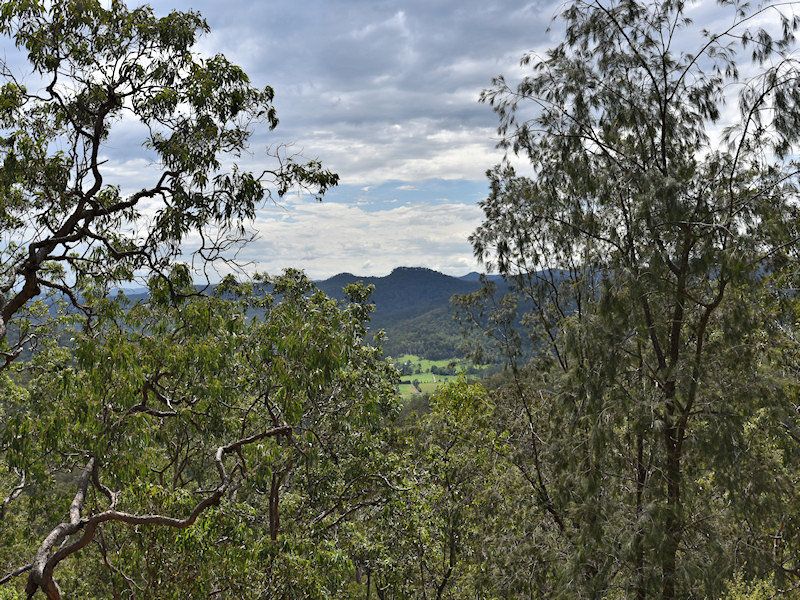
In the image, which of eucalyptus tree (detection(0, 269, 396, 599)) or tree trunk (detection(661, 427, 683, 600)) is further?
tree trunk (detection(661, 427, 683, 600))

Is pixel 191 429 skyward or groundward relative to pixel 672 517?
skyward

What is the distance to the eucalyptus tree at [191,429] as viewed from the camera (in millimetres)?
5746

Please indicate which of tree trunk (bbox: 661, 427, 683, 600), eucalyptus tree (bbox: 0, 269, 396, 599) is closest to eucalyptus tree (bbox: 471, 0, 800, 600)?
tree trunk (bbox: 661, 427, 683, 600)

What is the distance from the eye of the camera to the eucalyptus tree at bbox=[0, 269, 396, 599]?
18.9 feet

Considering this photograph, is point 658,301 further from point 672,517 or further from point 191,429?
point 191,429

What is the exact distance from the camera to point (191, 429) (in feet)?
24.9

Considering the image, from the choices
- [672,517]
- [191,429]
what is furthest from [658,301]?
[191,429]

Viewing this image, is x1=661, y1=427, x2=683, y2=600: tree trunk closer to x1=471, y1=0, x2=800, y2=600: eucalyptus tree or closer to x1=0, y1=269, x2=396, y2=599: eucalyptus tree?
x1=471, y1=0, x2=800, y2=600: eucalyptus tree

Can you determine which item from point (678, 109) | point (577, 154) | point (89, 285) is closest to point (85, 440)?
point (89, 285)

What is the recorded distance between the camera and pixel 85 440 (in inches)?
236

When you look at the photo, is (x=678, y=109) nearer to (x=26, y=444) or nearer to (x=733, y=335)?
(x=733, y=335)

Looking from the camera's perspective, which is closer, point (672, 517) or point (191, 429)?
point (672, 517)

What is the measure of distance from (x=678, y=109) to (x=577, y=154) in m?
1.36

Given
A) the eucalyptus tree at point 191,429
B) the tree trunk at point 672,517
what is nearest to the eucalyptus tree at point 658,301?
the tree trunk at point 672,517
